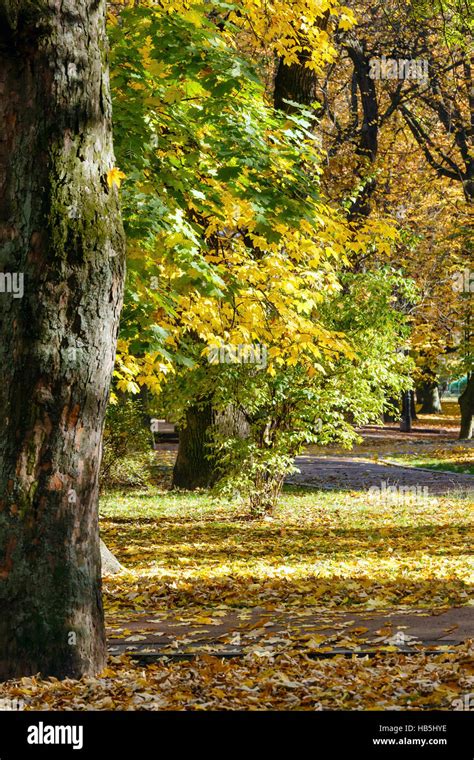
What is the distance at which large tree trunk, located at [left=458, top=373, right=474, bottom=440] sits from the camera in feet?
108

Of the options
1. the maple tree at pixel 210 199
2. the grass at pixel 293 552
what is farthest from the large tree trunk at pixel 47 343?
the grass at pixel 293 552

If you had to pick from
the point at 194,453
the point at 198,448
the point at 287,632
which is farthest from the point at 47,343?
the point at 194,453

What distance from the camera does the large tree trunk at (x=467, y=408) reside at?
108 feet

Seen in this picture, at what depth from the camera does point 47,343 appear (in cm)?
586

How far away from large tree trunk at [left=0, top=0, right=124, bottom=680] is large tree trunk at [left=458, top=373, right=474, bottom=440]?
27612mm

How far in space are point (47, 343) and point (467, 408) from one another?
29097mm

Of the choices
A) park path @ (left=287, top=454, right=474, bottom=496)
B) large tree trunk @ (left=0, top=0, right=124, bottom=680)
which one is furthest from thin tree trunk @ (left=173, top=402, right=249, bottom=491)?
large tree trunk @ (left=0, top=0, right=124, bottom=680)

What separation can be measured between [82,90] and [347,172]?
1854 centimetres

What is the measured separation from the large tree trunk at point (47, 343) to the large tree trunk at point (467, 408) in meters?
27.6

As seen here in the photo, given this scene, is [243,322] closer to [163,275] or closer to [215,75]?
[163,275]

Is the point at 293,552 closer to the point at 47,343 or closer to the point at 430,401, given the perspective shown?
the point at 47,343

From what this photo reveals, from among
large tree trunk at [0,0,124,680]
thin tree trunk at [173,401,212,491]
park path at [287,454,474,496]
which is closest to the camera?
large tree trunk at [0,0,124,680]

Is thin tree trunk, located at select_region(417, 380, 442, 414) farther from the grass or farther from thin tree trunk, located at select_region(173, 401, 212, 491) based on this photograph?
the grass

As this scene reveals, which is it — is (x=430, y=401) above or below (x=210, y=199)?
below
